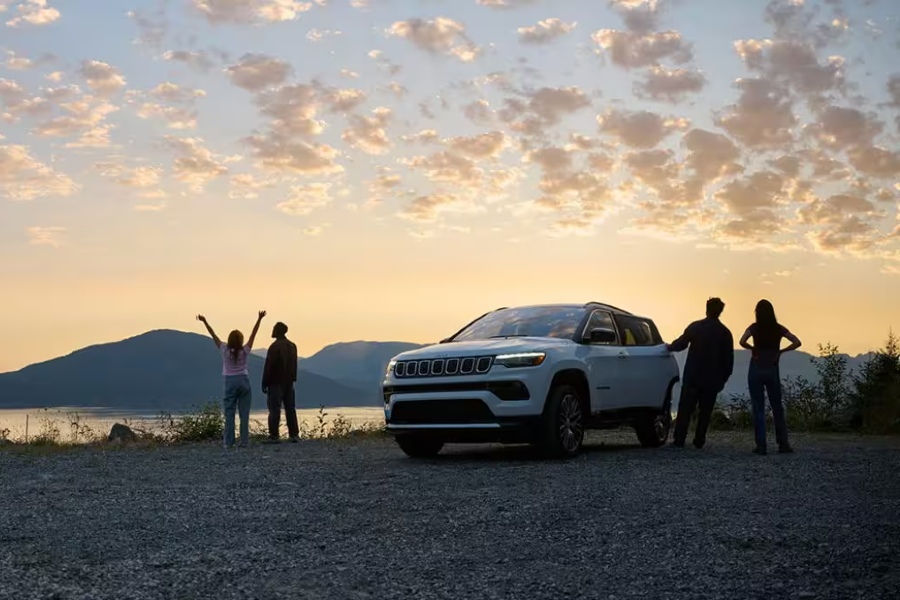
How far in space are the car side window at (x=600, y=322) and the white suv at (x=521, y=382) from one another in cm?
2

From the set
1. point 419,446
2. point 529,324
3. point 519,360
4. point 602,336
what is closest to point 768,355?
point 602,336

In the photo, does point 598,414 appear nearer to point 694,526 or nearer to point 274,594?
point 694,526

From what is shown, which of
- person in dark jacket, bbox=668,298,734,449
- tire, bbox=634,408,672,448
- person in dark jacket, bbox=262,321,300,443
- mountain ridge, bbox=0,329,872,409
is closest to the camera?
person in dark jacket, bbox=668,298,734,449

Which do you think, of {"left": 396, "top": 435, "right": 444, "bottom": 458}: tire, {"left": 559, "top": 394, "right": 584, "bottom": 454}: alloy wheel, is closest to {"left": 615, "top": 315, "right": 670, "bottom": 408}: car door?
{"left": 559, "top": 394, "right": 584, "bottom": 454}: alloy wheel

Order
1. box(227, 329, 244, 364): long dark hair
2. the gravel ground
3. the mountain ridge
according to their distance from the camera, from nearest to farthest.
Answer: the gravel ground, box(227, 329, 244, 364): long dark hair, the mountain ridge

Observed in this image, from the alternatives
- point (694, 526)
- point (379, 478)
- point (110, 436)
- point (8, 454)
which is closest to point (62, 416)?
point (110, 436)

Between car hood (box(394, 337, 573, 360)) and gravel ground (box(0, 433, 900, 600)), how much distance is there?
1.35 meters

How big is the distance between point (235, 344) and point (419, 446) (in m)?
4.12

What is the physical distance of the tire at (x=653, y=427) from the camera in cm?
1516

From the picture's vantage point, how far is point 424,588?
18.7ft

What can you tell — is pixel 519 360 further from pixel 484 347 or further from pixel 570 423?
pixel 570 423

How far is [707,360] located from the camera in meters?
14.8

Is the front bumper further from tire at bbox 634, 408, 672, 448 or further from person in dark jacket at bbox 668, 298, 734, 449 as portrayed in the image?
person in dark jacket at bbox 668, 298, 734, 449

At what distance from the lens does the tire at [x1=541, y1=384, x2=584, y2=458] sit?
12.6 metres
